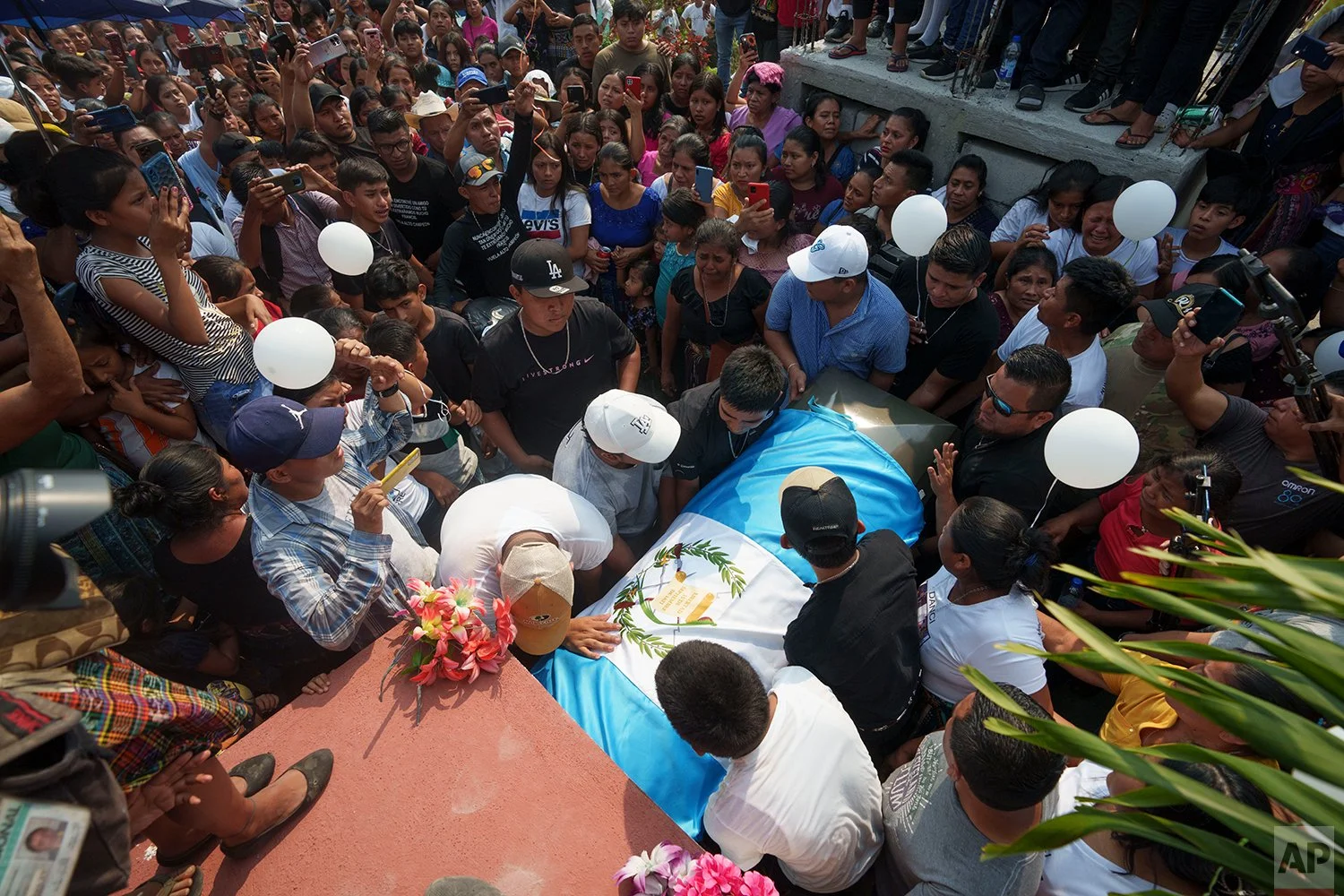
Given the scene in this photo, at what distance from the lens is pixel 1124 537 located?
2807mm

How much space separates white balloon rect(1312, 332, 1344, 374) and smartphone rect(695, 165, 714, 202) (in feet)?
11.2

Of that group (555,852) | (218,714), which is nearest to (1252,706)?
(555,852)

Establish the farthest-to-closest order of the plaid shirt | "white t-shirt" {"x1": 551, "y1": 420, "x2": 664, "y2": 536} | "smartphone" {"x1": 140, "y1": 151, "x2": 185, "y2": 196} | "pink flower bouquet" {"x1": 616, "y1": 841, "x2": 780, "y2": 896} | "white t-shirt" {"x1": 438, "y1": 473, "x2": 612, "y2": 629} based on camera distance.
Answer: "smartphone" {"x1": 140, "y1": 151, "x2": 185, "y2": 196} → "white t-shirt" {"x1": 551, "y1": 420, "x2": 664, "y2": 536} → "white t-shirt" {"x1": 438, "y1": 473, "x2": 612, "y2": 629} → the plaid shirt → "pink flower bouquet" {"x1": 616, "y1": 841, "x2": 780, "y2": 896}

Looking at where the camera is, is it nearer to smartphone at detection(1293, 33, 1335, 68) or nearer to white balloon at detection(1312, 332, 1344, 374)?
white balloon at detection(1312, 332, 1344, 374)

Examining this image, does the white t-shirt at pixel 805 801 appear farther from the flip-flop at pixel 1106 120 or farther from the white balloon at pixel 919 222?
the flip-flop at pixel 1106 120

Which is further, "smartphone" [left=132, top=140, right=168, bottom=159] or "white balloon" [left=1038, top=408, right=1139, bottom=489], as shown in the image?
"smartphone" [left=132, top=140, right=168, bottom=159]

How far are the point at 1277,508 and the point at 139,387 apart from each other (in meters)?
5.03

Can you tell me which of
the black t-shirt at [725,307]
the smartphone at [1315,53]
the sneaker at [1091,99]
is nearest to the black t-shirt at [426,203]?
the black t-shirt at [725,307]

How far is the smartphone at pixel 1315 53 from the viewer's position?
12.6ft

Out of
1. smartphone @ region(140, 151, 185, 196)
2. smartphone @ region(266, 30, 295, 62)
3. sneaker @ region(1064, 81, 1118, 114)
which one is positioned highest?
sneaker @ region(1064, 81, 1118, 114)

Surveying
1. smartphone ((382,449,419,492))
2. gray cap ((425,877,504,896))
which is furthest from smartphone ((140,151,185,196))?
gray cap ((425,877,504,896))

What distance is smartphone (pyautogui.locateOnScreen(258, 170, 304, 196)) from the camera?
159 inches

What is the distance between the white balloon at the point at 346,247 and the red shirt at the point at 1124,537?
154 inches

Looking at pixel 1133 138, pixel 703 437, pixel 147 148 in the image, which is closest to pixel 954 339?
pixel 703 437
